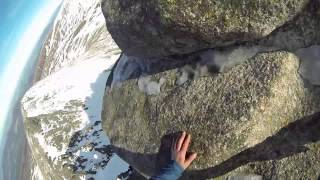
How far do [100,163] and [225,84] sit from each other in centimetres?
1039

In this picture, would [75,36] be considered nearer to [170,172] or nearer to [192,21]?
[192,21]

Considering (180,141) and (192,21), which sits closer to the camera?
(192,21)

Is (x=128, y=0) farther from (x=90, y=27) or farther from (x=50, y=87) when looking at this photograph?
(x=90, y=27)

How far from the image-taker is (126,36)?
34.6 feet

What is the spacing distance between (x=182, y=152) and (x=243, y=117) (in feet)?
4.98

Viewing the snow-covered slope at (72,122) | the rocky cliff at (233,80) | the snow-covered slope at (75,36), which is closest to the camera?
the rocky cliff at (233,80)

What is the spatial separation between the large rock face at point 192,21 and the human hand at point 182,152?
1947 mm

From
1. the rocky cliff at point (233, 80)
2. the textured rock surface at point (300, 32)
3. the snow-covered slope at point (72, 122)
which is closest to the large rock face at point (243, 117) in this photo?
the rocky cliff at point (233, 80)

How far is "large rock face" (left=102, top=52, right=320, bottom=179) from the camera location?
8742mm

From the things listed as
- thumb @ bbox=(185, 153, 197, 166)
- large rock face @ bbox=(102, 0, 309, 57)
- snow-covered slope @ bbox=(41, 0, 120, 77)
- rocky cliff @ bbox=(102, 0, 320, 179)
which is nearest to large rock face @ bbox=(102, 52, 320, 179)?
rocky cliff @ bbox=(102, 0, 320, 179)

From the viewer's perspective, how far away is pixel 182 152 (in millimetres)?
9484

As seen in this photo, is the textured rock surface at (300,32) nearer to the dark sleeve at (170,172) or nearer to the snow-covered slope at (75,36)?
the dark sleeve at (170,172)

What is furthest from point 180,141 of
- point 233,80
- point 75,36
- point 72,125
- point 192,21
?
point 75,36

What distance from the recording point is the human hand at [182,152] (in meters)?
9.33
